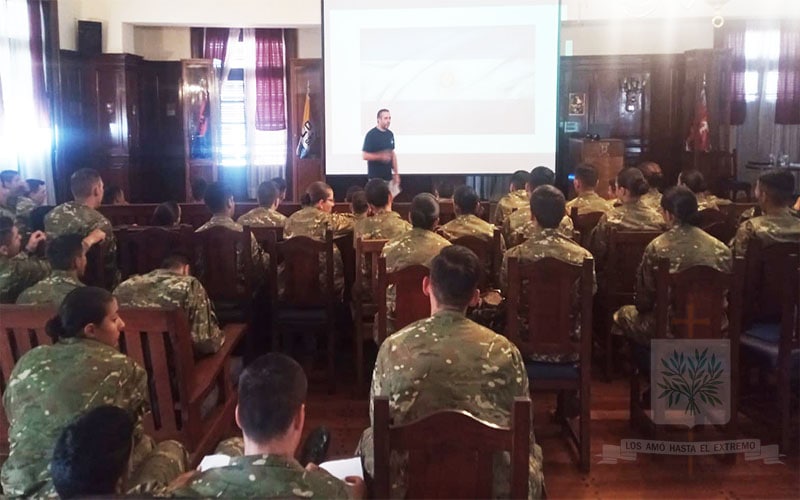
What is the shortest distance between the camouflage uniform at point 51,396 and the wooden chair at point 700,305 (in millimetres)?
2007

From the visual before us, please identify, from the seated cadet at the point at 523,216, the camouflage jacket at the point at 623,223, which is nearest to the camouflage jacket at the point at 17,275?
→ the seated cadet at the point at 523,216

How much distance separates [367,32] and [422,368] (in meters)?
5.86

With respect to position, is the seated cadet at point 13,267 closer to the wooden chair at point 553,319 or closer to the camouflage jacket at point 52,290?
the camouflage jacket at point 52,290

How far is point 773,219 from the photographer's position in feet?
13.6

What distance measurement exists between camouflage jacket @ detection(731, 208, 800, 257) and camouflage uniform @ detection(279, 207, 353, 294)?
224 centimetres

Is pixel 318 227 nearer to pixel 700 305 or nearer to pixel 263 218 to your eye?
pixel 263 218

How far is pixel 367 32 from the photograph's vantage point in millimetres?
7438

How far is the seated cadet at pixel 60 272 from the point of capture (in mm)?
3027

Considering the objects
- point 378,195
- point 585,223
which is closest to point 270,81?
point 378,195

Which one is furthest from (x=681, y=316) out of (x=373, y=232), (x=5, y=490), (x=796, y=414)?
(x=5, y=490)

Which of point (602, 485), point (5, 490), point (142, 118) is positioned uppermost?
point (142, 118)

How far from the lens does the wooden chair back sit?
418 centimetres

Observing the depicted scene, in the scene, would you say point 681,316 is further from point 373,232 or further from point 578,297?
point 373,232

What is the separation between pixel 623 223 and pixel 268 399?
3449 millimetres
